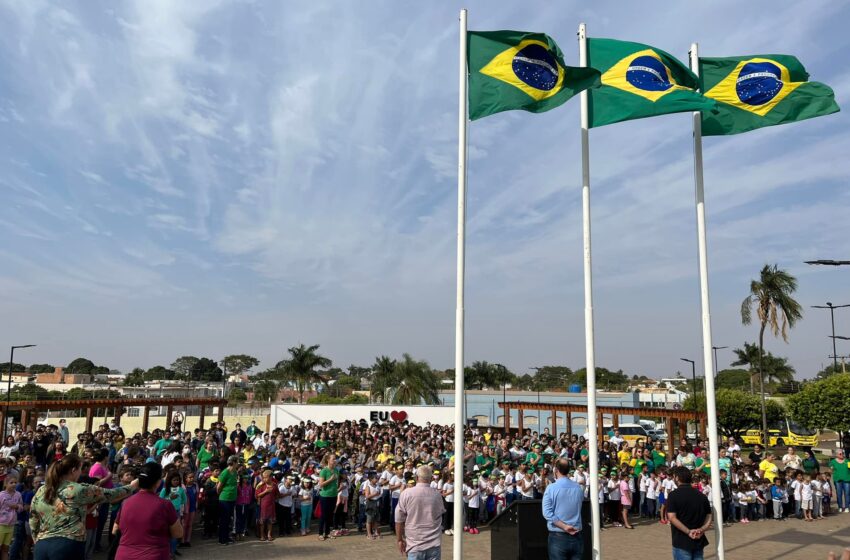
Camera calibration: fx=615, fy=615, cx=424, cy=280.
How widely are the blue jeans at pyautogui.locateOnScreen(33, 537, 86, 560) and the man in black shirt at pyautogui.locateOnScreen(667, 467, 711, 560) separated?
6.19 metres

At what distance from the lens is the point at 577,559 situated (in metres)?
7.11

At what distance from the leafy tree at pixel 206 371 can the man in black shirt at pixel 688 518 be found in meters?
133

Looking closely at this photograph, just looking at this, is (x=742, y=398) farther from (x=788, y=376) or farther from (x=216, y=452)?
(x=216, y=452)

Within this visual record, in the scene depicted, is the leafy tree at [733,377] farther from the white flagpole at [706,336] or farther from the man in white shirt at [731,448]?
the white flagpole at [706,336]

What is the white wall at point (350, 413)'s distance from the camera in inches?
1448

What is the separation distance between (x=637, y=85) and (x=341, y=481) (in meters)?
9.77

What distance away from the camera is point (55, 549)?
513cm

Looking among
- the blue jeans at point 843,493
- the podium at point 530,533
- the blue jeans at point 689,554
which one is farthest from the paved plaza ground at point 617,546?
the blue jeans at point 689,554

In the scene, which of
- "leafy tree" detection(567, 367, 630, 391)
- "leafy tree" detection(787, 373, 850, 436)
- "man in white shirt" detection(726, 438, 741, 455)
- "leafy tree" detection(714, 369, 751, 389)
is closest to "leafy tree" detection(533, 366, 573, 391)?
"leafy tree" detection(567, 367, 630, 391)

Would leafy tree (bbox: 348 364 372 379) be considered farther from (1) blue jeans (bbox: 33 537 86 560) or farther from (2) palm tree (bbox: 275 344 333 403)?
(1) blue jeans (bbox: 33 537 86 560)

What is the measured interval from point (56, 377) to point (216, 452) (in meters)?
100

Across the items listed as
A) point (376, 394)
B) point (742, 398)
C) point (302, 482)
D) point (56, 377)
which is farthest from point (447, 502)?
point (56, 377)

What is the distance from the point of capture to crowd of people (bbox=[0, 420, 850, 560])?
10.1 m

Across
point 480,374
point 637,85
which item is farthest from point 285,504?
point 480,374
